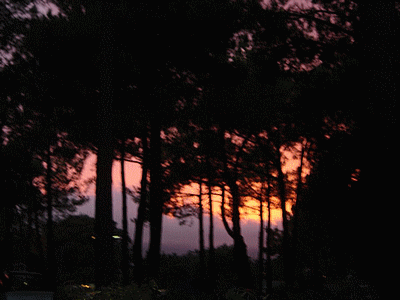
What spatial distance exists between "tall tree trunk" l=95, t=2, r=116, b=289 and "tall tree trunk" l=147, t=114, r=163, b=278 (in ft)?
21.6

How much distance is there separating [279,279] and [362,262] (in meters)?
41.8

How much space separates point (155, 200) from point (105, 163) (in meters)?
8.27

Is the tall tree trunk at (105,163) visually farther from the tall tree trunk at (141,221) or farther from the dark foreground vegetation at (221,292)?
the tall tree trunk at (141,221)

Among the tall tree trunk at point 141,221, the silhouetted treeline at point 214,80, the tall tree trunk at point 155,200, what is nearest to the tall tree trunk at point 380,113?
the silhouetted treeline at point 214,80

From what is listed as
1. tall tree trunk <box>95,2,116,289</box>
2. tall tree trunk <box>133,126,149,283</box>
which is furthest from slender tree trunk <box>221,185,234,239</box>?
tall tree trunk <box>95,2,116,289</box>

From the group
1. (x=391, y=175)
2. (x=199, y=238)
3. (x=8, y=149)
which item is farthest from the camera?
(x=199, y=238)

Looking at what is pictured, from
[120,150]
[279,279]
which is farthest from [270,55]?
[279,279]

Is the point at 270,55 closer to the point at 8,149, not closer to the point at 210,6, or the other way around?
the point at 210,6

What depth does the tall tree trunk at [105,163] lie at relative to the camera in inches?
456

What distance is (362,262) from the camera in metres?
10.8

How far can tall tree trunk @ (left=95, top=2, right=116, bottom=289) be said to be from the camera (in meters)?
11.6

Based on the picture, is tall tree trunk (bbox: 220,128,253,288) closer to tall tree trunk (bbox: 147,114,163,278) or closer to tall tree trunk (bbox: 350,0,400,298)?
tall tree trunk (bbox: 147,114,163,278)

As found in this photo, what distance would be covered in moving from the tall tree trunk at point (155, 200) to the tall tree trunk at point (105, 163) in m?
6.58

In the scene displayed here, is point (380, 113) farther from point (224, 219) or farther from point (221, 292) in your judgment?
point (224, 219)
